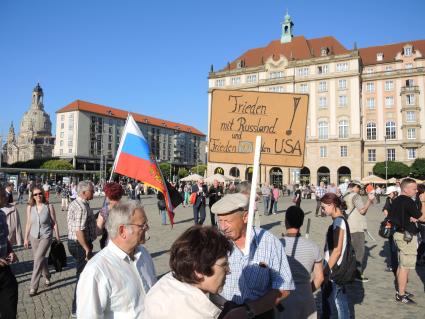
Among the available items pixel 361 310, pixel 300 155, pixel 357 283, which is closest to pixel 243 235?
pixel 300 155

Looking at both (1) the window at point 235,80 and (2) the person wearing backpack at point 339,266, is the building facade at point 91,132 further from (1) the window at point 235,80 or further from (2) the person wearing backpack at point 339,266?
(2) the person wearing backpack at point 339,266

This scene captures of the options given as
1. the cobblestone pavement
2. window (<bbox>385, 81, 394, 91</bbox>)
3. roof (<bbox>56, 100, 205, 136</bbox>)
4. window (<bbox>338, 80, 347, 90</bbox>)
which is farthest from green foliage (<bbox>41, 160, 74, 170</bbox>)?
the cobblestone pavement

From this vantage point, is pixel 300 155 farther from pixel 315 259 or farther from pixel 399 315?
pixel 399 315

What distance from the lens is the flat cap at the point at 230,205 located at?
9.33 feet

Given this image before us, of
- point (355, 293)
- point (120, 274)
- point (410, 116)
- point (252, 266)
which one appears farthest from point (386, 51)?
point (120, 274)

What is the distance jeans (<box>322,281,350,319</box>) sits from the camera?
4.43 meters

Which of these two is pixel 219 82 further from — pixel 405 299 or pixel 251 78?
pixel 405 299

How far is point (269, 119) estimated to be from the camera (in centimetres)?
390

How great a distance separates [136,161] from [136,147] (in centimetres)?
24

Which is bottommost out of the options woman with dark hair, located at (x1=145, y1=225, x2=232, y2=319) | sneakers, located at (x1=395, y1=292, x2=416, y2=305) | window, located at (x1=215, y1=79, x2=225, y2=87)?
sneakers, located at (x1=395, y1=292, x2=416, y2=305)

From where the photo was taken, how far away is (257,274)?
274cm

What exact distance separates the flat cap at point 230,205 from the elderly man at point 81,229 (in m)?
3.11

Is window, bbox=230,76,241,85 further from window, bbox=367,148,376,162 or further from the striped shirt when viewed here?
the striped shirt

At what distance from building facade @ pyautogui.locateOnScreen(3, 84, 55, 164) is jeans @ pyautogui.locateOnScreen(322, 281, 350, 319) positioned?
140 metres
